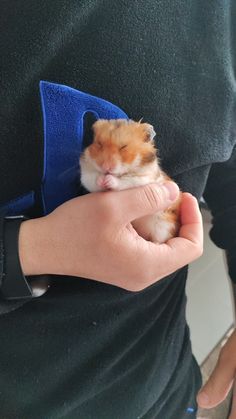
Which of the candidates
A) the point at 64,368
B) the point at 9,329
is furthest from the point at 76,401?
the point at 9,329

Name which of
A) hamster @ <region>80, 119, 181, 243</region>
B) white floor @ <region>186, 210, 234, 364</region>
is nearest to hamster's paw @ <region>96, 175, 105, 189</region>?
hamster @ <region>80, 119, 181, 243</region>

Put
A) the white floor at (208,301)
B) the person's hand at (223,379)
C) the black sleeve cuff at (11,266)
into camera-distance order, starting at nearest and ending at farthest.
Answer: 1. the black sleeve cuff at (11,266)
2. the person's hand at (223,379)
3. the white floor at (208,301)

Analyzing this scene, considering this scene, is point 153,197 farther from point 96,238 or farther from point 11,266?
point 11,266

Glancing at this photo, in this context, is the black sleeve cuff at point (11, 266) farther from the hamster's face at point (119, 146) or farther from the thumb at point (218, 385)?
the thumb at point (218, 385)

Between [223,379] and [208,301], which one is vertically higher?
[223,379]

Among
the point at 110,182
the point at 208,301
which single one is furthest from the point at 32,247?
the point at 208,301

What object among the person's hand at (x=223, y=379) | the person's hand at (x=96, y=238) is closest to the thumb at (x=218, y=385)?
the person's hand at (x=223, y=379)

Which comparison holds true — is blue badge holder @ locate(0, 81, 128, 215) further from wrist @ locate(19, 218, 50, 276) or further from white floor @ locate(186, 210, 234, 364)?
white floor @ locate(186, 210, 234, 364)
